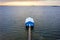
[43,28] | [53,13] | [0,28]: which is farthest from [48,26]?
[0,28]

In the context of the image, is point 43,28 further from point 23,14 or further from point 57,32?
point 23,14

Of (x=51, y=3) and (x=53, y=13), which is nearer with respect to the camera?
(x=53, y=13)

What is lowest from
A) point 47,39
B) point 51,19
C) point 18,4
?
point 47,39

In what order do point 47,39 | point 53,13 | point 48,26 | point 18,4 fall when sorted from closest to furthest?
point 47,39 < point 48,26 < point 53,13 < point 18,4

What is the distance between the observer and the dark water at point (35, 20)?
86cm

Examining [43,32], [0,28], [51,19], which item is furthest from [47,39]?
[0,28]

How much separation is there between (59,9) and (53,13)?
0.27 ft

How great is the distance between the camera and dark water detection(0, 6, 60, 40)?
0.86 m

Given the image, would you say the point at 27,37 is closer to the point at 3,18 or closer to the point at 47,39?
the point at 47,39

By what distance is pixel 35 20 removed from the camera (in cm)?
99

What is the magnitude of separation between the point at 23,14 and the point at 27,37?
296mm

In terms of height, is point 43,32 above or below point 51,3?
below

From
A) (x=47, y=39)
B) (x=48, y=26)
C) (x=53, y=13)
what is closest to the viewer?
(x=47, y=39)

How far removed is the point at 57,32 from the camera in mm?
890
